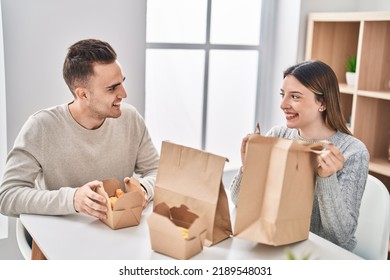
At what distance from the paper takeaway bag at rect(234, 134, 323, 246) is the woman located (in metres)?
0.17

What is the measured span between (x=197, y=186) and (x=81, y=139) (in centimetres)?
54

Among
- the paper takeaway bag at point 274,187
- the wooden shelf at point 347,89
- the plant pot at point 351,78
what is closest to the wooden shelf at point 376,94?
the wooden shelf at point 347,89

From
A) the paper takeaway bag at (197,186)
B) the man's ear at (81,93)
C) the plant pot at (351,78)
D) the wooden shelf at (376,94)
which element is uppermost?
the plant pot at (351,78)

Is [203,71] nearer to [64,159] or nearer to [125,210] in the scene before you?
[64,159]

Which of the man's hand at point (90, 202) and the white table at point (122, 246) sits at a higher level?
the man's hand at point (90, 202)

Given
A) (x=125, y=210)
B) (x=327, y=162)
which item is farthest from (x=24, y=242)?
(x=327, y=162)

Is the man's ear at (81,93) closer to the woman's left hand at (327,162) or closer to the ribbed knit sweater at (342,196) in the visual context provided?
the ribbed knit sweater at (342,196)

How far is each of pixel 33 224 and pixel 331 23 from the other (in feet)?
6.18

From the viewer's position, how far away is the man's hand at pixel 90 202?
133 cm
